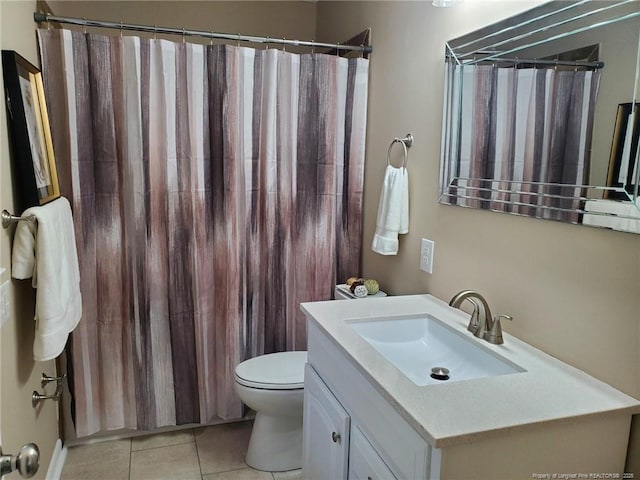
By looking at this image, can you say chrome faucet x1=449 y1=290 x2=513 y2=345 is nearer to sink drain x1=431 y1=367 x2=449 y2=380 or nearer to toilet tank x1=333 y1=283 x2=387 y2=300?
sink drain x1=431 y1=367 x2=449 y2=380

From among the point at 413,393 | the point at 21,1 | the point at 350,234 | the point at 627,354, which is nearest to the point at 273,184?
the point at 350,234

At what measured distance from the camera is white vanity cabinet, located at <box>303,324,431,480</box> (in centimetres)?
116

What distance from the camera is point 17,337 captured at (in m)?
1.73

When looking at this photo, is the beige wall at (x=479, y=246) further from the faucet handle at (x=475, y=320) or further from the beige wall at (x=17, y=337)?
the beige wall at (x=17, y=337)

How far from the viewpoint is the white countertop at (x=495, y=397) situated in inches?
41.6

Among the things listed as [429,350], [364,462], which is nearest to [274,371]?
[429,350]

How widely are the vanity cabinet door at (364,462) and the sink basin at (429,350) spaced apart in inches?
9.6

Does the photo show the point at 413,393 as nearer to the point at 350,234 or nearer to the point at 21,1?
the point at 350,234

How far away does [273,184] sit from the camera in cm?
244

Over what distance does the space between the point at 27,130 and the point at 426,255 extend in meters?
1.55

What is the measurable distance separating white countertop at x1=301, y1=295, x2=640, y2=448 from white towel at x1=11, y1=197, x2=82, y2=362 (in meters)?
0.96

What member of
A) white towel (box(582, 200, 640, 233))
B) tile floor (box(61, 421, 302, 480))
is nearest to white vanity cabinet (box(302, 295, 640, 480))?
white towel (box(582, 200, 640, 233))

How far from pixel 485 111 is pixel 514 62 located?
186 millimetres

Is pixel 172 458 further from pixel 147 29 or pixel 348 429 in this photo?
pixel 147 29
